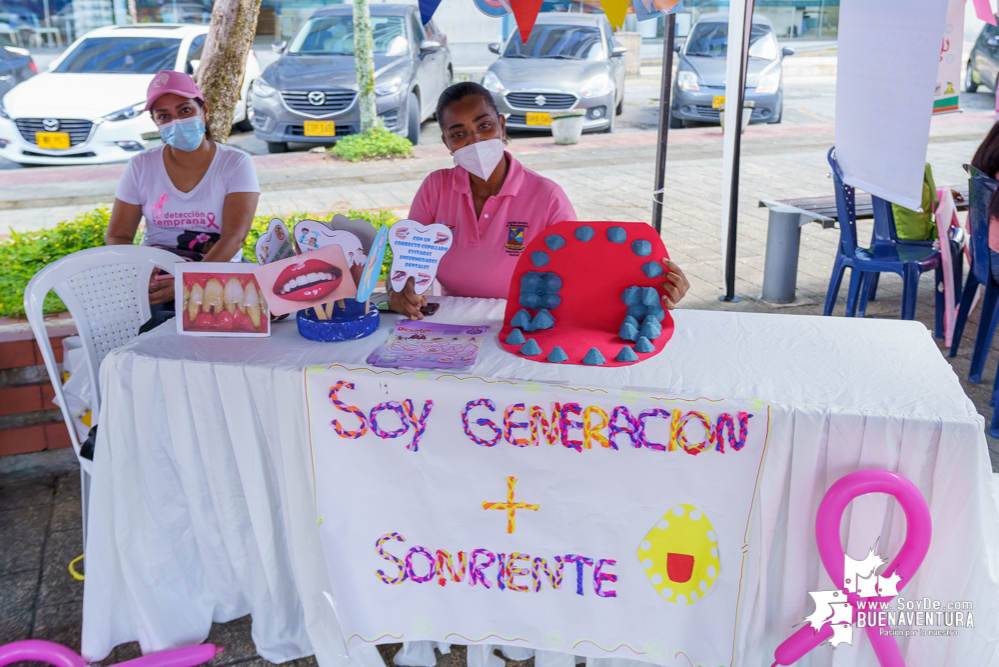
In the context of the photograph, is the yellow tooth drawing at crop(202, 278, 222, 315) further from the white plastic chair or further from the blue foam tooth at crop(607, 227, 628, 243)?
the blue foam tooth at crop(607, 227, 628, 243)

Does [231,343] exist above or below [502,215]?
below

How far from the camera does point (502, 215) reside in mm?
2418

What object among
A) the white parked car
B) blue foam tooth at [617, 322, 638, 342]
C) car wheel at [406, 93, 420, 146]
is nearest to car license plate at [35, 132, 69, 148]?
the white parked car

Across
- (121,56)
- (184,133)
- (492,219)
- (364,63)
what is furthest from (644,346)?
(121,56)

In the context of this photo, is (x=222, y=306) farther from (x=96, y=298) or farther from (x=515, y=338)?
(x=515, y=338)

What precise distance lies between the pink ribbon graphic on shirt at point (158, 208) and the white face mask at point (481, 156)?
1.15 metres

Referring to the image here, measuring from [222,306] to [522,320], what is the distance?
0.77m

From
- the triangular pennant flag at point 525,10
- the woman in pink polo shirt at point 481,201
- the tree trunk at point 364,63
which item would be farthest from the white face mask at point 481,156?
the tree trunk at point 364,63

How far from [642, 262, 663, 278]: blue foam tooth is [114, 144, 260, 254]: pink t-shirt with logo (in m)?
Result: 1.52

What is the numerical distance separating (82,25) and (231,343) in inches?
415

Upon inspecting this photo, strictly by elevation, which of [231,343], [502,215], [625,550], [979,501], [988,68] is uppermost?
[988,68]

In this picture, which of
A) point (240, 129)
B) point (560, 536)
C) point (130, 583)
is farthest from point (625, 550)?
point (240, 129)

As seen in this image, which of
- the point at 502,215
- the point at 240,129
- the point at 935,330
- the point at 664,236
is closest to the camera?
the point at 502,215

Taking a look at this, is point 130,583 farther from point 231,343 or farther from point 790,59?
point 790,59
